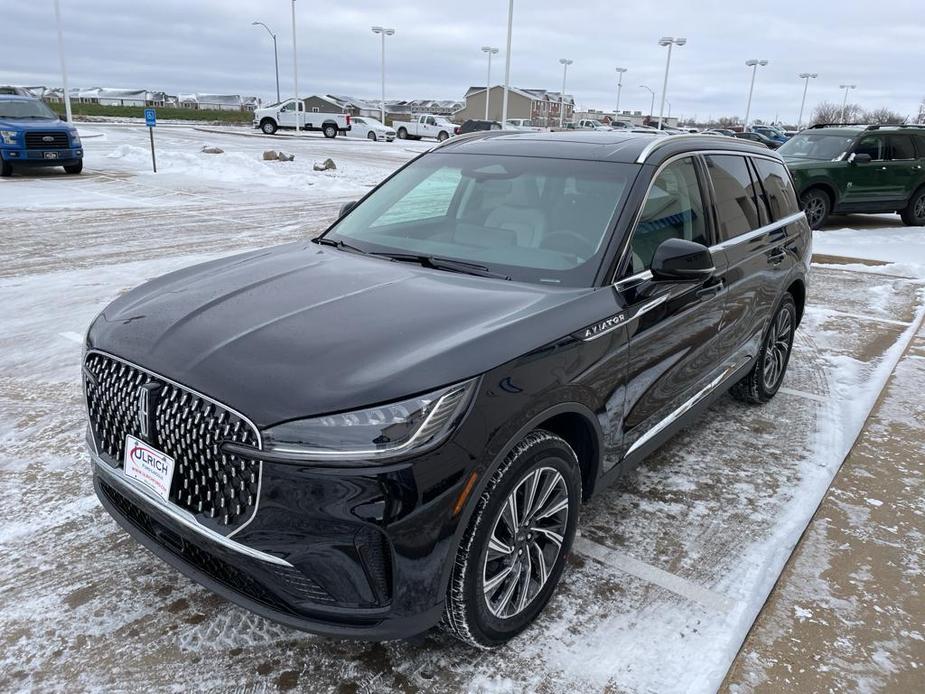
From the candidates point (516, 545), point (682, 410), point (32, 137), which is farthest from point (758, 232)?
point (32, 137)

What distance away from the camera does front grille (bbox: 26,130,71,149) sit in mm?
16750

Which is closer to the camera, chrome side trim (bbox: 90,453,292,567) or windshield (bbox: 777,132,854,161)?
chrome side trim (bbox: 90,453,292,567)

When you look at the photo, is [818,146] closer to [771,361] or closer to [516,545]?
[771,361]

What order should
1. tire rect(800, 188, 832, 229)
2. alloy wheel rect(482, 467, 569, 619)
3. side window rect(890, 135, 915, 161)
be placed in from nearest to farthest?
alloy wheel rect(482, 467, 569, 619) → tire rect(800, 188, 832, 229) → side window rect(890, 135, 915, 161)

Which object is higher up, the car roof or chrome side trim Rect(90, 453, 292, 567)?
the car roof

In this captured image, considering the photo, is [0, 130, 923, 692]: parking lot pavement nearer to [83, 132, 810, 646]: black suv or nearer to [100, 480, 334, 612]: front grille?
[83, 132, 810, 646]: black suv

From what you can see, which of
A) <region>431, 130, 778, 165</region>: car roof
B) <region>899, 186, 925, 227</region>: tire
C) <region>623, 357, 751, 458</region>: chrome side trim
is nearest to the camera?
<region>623, 357, 751, 458</region>: chrome side trim

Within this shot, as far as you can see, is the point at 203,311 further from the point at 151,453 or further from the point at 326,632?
the point at 326,632

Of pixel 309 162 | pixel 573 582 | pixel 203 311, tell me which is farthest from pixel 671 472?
pixel 309 162

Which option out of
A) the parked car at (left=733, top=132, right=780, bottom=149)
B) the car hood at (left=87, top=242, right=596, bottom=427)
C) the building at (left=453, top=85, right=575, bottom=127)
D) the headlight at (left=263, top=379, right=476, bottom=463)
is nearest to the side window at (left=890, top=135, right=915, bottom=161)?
the parked car at (left=733, top=132, right=780, bottom=149)

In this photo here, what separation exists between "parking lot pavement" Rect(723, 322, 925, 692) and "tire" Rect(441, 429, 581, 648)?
750 millimetres

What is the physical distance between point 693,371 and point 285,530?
238 centimetres

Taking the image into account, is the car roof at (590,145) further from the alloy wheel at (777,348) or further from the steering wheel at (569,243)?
the alloy wheel at (777,348)

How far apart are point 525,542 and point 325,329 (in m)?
→ 1.05
